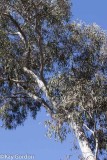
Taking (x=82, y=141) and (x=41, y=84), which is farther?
(x=41, y=84)

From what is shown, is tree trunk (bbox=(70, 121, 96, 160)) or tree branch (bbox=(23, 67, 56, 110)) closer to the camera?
tree trunk (bbox=(70, 121, 96, 160))

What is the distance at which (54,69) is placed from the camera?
17.4 meters

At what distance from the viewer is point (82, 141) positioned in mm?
14391

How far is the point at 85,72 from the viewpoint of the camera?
17.4m

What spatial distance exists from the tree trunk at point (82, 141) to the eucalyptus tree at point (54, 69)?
29 mm

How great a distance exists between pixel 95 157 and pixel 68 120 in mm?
1525

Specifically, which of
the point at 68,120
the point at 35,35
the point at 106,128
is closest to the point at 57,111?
the point at 68,120

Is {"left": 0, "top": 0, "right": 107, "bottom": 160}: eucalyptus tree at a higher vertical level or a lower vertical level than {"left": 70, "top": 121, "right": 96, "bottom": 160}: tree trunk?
higher

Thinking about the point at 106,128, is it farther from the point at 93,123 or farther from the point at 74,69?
the point at 74,69

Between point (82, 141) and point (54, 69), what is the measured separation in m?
3.81

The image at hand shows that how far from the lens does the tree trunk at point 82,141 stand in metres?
14.0

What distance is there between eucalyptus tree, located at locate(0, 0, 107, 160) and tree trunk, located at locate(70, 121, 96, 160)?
0.10ft

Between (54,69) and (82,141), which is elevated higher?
(54,69)

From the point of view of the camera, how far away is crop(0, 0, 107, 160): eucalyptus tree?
1489cm
